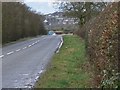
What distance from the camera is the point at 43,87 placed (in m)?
9.45

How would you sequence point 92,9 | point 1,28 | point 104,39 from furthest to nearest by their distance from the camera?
point 92,9 → point 1,28 → point 104,39

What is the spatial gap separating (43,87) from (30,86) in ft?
1.75

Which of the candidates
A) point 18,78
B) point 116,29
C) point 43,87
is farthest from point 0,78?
point 116,29

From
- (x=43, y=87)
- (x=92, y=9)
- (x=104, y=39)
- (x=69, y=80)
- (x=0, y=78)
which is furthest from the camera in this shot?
(x=92, y=9)

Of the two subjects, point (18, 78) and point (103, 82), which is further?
point (18, 78)

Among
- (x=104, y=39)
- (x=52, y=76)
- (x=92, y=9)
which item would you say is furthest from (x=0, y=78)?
(x=92, y=9)

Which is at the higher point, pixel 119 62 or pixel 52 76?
pixel 119 62

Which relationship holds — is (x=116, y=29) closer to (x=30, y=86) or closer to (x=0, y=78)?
(x=30, y=86)

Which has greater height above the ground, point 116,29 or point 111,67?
point 116,29

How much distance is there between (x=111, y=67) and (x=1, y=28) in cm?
3226

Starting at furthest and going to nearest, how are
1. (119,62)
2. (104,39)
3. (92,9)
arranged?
(92,9)
(104,39)
(119,62)

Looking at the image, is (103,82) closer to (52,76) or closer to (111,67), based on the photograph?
(111,67)

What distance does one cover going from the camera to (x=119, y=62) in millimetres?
6578

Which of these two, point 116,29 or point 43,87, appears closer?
point 116,29
